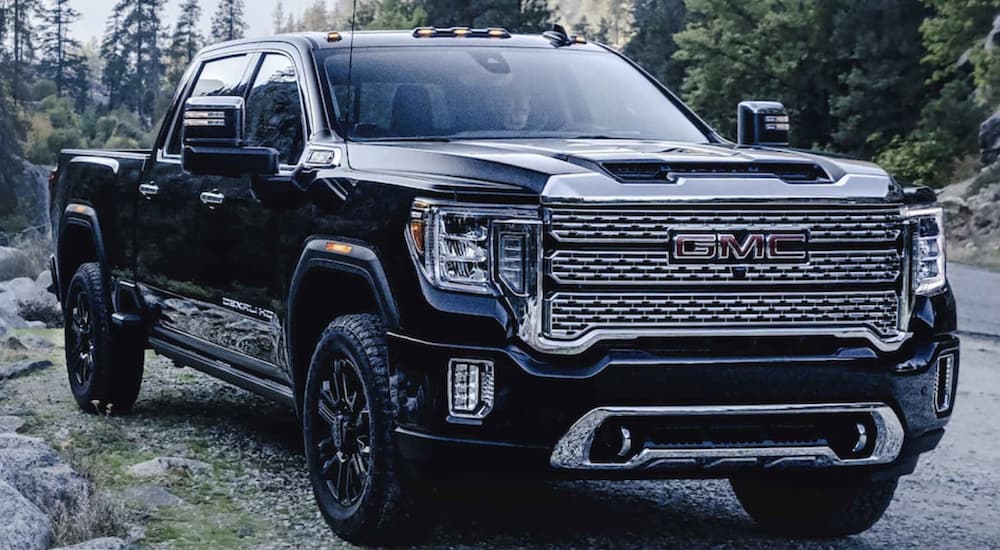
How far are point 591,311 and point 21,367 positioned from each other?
6.62 meters

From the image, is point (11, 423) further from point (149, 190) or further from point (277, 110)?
point (277, 110)

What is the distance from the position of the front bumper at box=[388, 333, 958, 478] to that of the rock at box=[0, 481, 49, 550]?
1.20 metres

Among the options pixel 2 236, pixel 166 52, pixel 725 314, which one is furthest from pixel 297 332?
pixel 166 52

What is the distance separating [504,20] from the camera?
79312mm

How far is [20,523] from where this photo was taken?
501 cm

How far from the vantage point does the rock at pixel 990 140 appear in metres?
34.2

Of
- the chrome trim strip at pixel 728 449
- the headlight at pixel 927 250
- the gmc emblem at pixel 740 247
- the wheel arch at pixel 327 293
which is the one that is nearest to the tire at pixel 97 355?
the wheel arch at pixel 327 293

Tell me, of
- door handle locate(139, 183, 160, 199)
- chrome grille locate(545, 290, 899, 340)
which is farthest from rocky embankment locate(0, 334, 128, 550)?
A: door handle locate(139, 183, 160, 199)

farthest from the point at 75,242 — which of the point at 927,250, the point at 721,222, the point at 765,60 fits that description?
the point at 765,60

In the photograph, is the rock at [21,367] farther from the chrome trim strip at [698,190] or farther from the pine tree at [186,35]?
the pine tree at [186,35]

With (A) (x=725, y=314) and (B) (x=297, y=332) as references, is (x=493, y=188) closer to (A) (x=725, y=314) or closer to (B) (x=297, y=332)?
(A) (x=725, y=314)

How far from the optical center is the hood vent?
16.3 ft

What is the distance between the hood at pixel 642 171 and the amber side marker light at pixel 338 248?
299 millimetres

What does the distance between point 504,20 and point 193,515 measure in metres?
74.5
